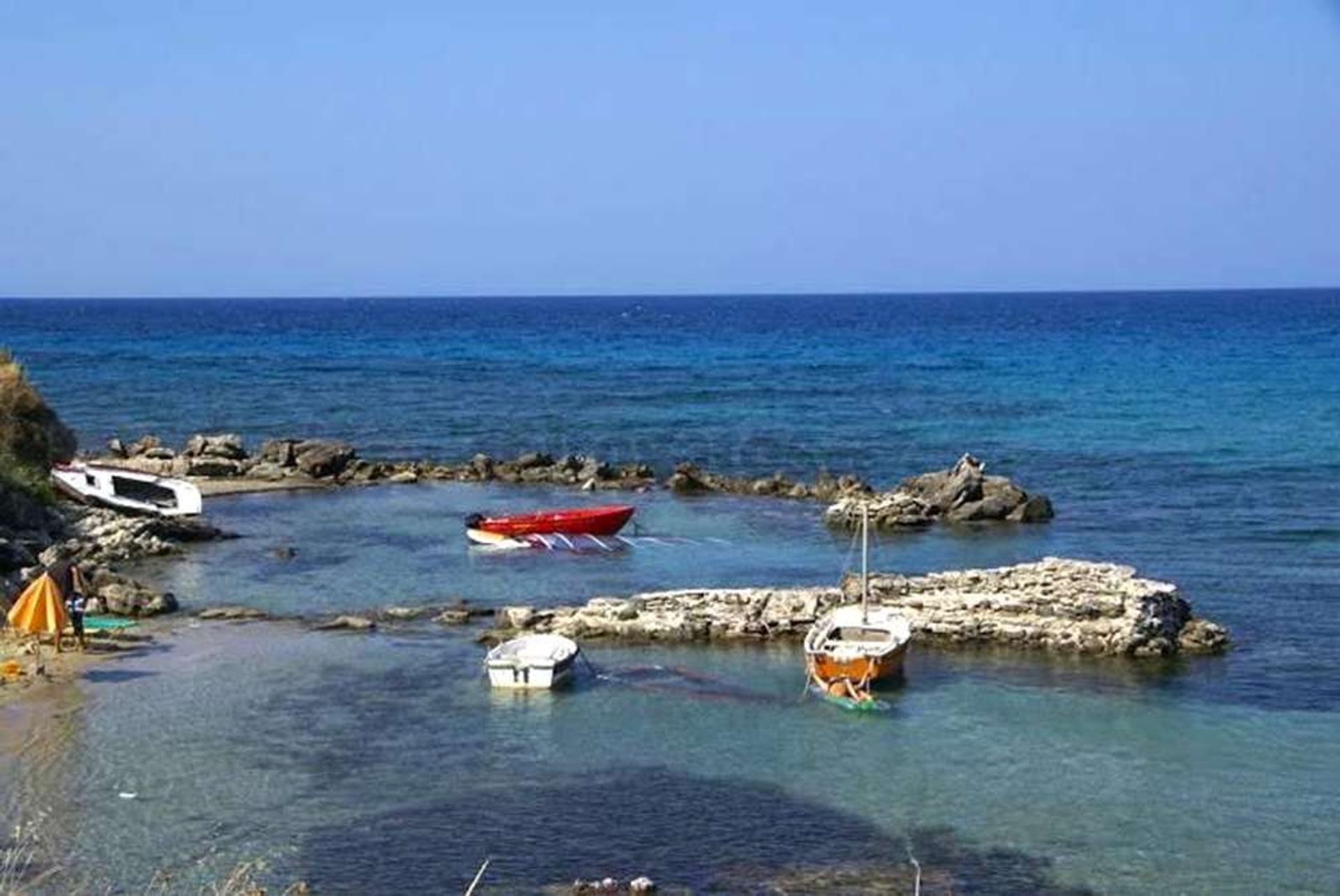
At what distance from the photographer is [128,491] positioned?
50562mm

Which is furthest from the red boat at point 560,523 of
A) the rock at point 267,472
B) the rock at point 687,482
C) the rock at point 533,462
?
the rock at point 267,472

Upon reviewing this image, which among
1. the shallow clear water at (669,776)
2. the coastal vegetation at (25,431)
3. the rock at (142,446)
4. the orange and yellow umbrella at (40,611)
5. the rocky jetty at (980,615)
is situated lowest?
the shallow clear water at (669,776)

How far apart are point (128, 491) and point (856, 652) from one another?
28532 millimetres

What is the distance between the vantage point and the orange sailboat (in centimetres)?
2997

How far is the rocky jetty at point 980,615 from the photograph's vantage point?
111 ft

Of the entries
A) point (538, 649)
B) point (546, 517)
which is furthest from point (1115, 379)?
point (538, 649)

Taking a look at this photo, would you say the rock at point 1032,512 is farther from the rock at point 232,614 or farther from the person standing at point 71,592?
the person standing at point 71,592

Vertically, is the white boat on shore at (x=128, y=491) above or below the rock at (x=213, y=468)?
above

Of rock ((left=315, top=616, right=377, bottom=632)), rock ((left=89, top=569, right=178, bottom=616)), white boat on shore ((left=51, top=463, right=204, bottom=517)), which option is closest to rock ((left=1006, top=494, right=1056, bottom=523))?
rock ((left=315, top=616, right=377, bottom=632))

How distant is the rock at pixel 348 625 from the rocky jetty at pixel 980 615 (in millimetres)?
2794

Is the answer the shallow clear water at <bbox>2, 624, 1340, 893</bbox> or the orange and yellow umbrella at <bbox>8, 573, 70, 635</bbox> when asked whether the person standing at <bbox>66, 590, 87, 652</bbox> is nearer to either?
the orange and yellow umbrella at <bbox>8, 573, 70, 635</bbox>

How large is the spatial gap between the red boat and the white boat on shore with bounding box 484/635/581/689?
16.1 meters

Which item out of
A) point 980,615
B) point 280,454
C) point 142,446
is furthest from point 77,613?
point 142,446

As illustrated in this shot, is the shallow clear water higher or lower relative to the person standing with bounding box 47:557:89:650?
lower
